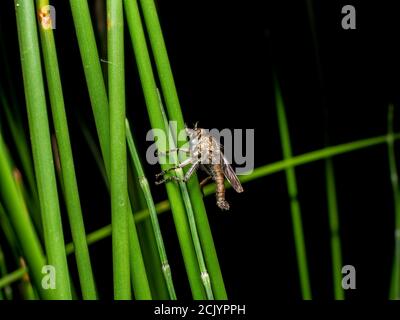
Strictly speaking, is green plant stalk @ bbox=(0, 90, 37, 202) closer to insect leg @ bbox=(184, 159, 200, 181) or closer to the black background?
the black background

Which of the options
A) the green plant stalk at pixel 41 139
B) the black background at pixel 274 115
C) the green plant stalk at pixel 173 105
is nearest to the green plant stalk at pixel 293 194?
the black background at pixel 274 115

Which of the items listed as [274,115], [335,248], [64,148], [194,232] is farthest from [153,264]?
[274,115]

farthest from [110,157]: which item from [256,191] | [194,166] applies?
[256,191]

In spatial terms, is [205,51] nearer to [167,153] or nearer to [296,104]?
[296,104]

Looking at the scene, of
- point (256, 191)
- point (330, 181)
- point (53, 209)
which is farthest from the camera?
point (256, 191)

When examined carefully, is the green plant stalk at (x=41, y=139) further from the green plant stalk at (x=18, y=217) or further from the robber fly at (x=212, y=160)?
the robber fly at (x=212, y=160)

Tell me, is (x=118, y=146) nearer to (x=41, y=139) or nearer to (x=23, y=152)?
(x=41, y=139)
